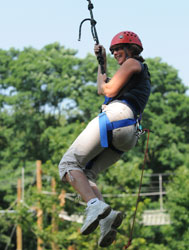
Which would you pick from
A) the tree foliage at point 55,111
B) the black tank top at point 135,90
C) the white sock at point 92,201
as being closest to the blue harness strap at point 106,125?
the black tank top at point 135,90

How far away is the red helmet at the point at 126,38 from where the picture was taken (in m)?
4.76

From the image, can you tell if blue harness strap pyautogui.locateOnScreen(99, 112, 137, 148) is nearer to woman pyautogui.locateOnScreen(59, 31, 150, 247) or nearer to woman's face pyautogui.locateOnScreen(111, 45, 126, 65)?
woman pyautogui.locateOnScreen(59, 31, 150, 247)

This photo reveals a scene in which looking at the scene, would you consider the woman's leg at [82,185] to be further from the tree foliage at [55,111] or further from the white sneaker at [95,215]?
the tree foliage at [55,111]

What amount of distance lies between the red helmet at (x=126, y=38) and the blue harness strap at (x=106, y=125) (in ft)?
2.15

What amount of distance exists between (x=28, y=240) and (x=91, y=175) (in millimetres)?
28573

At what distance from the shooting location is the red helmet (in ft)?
15.6

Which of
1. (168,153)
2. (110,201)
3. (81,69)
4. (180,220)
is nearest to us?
(110,201)

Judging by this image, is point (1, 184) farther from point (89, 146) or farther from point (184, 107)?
point (89, 146)

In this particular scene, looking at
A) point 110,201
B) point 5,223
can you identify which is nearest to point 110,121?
point 110,201

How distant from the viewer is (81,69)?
34.2 meters

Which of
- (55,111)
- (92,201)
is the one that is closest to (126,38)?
(92,201)

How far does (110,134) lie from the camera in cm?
457

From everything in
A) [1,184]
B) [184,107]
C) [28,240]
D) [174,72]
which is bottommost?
[28,240]

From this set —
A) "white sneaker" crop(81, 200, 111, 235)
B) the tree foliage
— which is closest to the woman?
"white sneaker" crop(81, 200, 111, 235)
